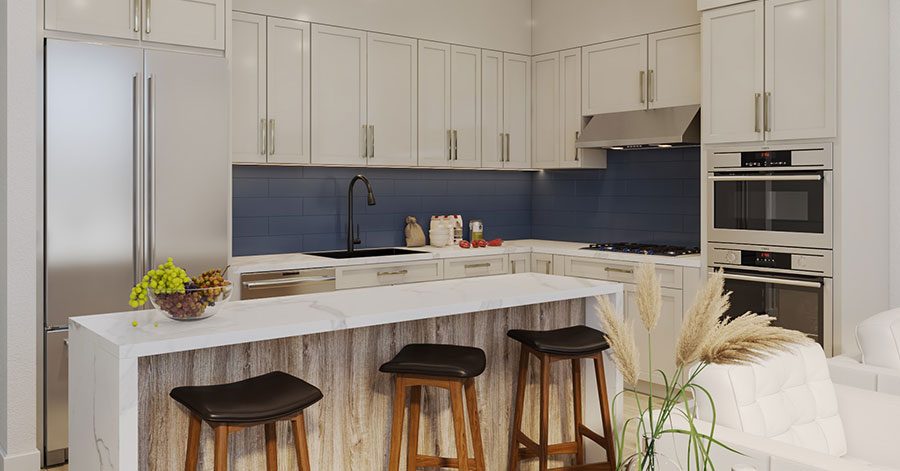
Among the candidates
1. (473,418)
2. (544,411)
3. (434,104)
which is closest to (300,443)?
(473,418)

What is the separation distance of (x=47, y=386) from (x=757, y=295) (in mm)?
3751

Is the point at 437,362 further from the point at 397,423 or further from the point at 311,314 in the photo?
the point at 311,314

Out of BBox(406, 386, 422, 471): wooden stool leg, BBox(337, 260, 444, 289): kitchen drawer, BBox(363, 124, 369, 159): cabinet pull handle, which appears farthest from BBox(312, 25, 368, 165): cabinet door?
BBox(406, 386, 422, 471): wooden stool leg

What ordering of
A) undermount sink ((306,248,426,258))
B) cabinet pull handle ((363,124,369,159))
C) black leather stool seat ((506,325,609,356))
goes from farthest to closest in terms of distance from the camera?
undermount sink ((306,248,426,258)) → cabinet pull handle ((363,124,369,159)) → black leather stool seat ((506,325,609,356))

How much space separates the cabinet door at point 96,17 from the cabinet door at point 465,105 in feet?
7.63

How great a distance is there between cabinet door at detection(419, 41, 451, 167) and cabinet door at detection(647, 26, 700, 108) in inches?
56.2

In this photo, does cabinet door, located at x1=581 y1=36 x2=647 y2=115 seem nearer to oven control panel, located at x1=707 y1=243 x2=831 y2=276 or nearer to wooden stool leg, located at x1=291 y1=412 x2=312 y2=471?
oven control panel, located at x1=707 y1=243 x2=831 y2=276

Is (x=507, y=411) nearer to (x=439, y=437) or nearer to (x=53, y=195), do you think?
(x=439, y=437)

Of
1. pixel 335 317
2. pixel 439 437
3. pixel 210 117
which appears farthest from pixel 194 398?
pixel 210 117

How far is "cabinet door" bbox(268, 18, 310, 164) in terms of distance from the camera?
447 cm

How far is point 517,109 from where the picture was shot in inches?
225

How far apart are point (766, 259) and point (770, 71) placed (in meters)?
1.04

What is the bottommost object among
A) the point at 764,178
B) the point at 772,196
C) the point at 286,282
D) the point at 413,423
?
the point at 413,423

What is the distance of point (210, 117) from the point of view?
384cm
